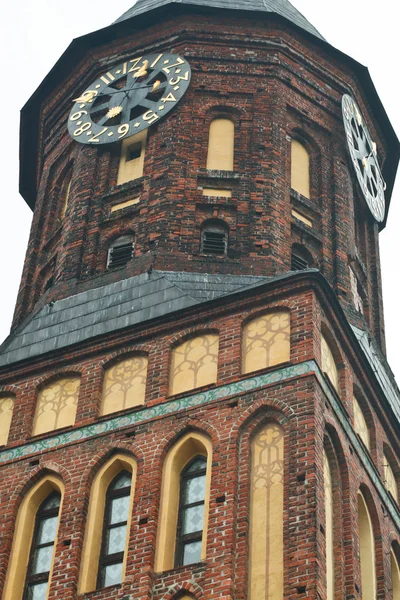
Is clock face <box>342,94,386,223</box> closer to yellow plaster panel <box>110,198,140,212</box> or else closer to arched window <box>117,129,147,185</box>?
arched window <box>117,129,147,185</box>

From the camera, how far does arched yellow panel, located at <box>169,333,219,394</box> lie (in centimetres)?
2344

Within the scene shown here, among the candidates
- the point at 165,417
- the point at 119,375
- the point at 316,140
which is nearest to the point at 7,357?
the point at 119,375

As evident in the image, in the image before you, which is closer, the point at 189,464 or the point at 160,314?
the point at 189,464

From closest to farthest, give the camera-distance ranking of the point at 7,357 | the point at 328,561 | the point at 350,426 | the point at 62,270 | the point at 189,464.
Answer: the point at 328,561 → the point at 189,464 → the point at 350,426 → the point at 7,357 → the point at 62,270

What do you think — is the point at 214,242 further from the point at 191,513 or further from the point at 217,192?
the point at 191,513

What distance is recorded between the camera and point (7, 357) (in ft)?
85.5

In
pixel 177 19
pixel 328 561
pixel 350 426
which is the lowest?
pixel 328 561

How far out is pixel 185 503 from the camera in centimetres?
2177

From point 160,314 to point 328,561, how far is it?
5.90 meters

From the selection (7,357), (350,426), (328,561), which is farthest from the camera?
(7,357)

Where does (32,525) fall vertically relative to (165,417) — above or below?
below

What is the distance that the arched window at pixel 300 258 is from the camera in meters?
28.4

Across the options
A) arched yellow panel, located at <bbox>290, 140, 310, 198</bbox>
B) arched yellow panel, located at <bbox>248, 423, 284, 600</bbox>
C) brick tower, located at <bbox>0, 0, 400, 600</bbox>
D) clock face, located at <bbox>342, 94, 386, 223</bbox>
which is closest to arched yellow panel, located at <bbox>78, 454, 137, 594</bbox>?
brick tower, located at <bbox>0, 0, 400, 600</bbox>

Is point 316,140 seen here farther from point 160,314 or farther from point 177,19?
point 160,314
